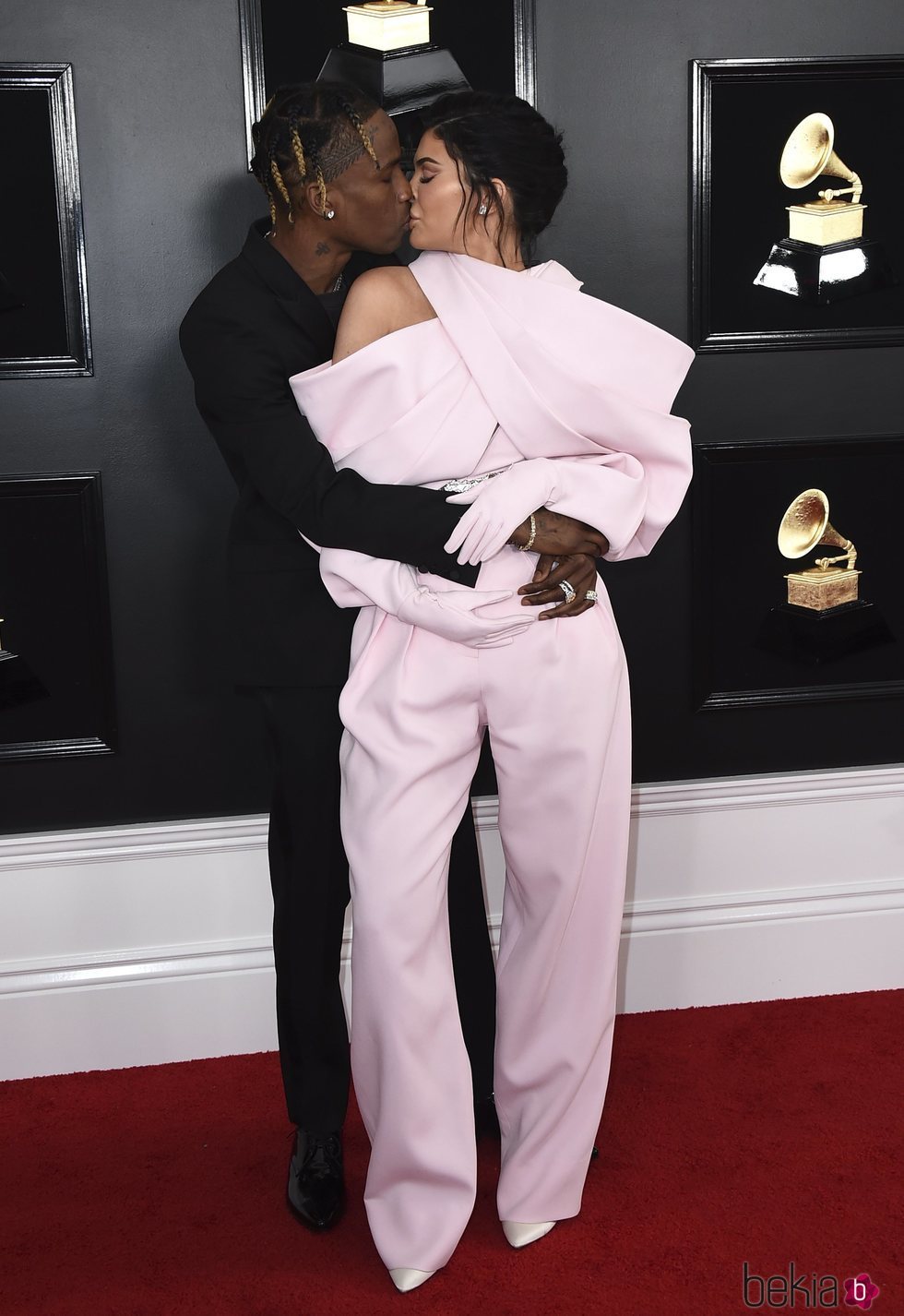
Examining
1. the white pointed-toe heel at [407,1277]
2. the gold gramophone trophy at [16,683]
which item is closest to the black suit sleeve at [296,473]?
the gold gramophone trophy at [16,683]

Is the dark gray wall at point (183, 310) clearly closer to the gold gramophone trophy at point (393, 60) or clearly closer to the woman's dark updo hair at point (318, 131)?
the gold gramophone trophy at point (393, 60)

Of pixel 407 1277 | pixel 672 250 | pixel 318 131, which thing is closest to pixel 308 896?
pixel 407 1277

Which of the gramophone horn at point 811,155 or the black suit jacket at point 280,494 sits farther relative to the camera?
the gramophone horn at point 811,155

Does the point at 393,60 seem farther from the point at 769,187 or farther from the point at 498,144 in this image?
the point at 769,187

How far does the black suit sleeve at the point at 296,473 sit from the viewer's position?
176 centimetres

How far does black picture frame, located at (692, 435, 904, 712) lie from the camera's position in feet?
8.35

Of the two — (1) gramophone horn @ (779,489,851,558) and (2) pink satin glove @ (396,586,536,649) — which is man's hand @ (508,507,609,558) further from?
(1) gramophone horn @ (779,489,851,558)

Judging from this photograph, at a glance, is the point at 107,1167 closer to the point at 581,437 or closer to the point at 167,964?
the point at 167,964

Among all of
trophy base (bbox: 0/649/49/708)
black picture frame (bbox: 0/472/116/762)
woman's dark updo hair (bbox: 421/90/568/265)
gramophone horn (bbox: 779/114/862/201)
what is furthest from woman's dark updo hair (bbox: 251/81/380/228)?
trophy base (bbox: 0/649/49/708)

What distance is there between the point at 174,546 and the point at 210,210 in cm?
61

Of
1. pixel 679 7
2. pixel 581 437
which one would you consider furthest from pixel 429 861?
pixel 679 7

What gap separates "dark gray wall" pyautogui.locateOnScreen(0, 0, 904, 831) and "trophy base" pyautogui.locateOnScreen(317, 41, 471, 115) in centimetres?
19

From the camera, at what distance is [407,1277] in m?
1.89

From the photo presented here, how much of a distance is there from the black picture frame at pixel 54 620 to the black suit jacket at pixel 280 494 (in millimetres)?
476
